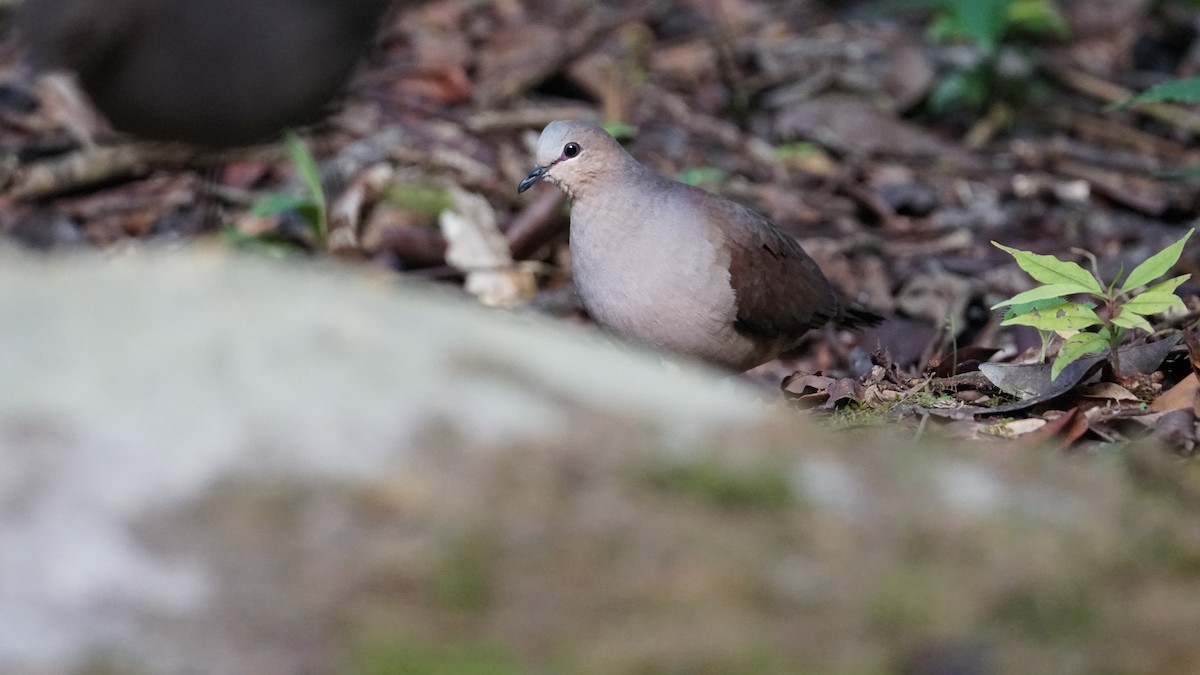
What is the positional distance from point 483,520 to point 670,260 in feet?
8.05

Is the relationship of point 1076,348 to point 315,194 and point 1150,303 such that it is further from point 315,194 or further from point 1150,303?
point 315,194

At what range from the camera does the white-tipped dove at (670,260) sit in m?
4.18

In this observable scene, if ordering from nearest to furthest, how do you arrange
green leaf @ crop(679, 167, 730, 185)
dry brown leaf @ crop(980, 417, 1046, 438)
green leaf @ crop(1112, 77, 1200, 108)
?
dry brown leaf @ crop(980, 417, 1046, 438)
green leaf @ crop(1112, 77, 1200, 108)
green leaf @ crop(679, 167, 730, 185)

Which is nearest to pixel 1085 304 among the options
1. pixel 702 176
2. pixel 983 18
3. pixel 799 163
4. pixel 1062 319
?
pixel 1062 319

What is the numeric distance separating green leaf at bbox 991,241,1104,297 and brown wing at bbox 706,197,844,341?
1.10 metres

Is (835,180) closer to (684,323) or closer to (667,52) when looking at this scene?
(667,52)

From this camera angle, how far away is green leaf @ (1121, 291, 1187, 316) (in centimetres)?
325

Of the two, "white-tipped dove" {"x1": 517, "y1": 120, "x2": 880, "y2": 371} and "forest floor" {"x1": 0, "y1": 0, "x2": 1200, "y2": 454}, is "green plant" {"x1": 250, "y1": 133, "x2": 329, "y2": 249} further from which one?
"white-tipped dove" {"x1": 517, "y1": 120, "x2": 880, "y2": 371}

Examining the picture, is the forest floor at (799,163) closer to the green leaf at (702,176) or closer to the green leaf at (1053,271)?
the green leaf at (702,176)

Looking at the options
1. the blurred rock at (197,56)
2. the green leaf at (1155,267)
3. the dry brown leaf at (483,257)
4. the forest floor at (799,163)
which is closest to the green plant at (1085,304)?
the green leaf at (1155,267)

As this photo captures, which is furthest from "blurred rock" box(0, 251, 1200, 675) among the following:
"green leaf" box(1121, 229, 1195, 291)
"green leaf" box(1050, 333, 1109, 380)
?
"green leaf" box(1121, 229, 1195, 291)

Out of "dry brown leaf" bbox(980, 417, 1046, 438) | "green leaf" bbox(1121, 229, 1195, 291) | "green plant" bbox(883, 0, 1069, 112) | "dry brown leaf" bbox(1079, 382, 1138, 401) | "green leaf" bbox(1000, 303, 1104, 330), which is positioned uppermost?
A: "green leaf" bbox(1121, 229, 1195, 291)

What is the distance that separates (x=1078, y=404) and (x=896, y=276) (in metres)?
2.98

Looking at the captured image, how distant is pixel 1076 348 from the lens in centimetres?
333
